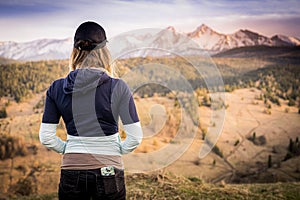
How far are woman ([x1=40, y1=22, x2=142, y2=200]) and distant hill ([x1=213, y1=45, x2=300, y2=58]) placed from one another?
10.3 m

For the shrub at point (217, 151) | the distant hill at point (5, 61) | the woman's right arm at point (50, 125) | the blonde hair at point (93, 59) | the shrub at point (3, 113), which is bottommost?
the shrub at point (217, 151)

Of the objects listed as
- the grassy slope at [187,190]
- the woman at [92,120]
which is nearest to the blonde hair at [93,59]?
the woman at [92,120]

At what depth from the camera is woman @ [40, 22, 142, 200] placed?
6.44 feet

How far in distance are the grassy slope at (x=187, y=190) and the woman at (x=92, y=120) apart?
6.96 feet

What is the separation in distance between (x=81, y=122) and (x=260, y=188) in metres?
3.62

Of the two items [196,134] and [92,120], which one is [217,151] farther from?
[92,120]

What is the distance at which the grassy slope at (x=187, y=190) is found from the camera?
13.4 feet

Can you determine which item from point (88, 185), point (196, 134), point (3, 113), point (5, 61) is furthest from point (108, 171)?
point (5, 61)

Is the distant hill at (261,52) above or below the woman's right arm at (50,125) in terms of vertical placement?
above

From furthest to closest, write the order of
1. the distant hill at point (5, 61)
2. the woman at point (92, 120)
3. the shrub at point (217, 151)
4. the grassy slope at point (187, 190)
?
1. the distant hill at point (5, 61)
2. the shrub at point (217, 151)
3. the grassy slope at point (187, 190)
4. the woman at point (92, 120)

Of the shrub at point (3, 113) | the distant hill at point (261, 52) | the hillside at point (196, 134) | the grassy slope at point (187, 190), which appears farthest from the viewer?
the distant hill at point (261, 52)

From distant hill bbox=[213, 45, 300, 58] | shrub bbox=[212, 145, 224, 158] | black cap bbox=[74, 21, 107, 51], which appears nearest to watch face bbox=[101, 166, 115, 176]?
black cap bbox=[74, 21, 107, 51]

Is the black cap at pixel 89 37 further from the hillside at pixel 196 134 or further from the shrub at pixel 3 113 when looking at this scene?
the shrub at pixel 3 113

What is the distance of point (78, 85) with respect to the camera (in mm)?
1957
